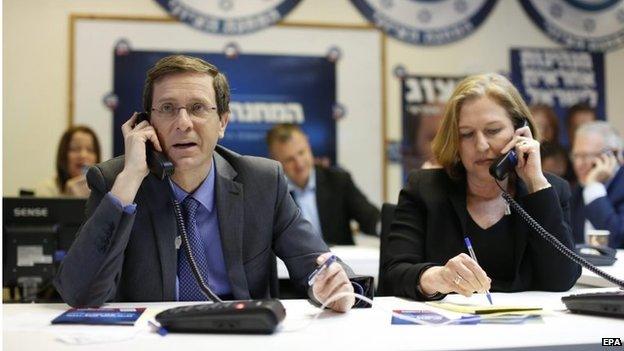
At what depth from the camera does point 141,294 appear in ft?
5.81

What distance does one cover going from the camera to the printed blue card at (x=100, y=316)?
1337 millimetres

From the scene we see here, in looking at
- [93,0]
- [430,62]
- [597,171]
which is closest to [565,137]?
[597,171]

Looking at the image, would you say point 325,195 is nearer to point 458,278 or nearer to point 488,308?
point 458,278

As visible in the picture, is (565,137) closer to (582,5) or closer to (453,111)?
(582,5)

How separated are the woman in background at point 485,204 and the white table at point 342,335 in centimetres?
50

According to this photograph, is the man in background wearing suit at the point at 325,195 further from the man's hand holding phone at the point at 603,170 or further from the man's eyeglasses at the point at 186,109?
the man's eyeglasses at the point at 186,109

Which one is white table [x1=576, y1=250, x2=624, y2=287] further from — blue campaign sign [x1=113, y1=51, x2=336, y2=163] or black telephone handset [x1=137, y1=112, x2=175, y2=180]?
blue campaign sign [x1=113, y1=51, x2=336, y2=163]

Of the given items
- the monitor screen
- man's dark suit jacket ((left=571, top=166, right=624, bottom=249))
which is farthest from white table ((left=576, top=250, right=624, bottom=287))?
the monitor screen

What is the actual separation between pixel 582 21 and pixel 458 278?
4.20 m

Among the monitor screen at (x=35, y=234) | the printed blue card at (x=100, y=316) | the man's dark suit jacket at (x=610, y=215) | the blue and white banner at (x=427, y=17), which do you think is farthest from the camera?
the blue and white banner at (x=427, y=17)

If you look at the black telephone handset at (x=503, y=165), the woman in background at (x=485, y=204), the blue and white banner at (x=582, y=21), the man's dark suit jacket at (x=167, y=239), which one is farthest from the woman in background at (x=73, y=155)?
the blue and white banner at (x=582, y=21)

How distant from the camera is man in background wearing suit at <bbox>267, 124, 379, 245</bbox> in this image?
4406 millimetres

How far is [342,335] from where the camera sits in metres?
1.23

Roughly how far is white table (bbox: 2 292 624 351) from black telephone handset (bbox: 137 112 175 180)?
16.5 inches
